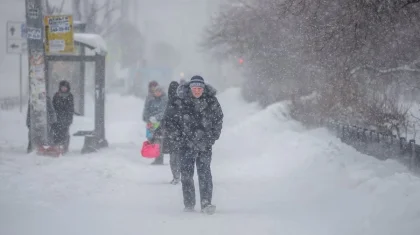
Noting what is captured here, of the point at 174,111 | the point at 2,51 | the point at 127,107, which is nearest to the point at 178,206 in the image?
the point at 174,111

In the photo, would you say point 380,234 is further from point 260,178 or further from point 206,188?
point 260,178

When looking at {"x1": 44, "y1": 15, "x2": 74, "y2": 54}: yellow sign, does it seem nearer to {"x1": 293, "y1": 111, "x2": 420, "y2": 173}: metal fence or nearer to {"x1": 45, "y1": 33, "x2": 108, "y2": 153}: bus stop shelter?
{"x1": 45, "y1": 33, "x2": 108, "y2": 153}: bus stop shelter

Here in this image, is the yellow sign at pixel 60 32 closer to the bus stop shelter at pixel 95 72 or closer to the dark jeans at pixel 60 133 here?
the bus stop shelter at pixel 95 72

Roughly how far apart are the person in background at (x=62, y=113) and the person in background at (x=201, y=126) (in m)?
6.53

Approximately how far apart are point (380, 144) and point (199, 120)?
399 cm

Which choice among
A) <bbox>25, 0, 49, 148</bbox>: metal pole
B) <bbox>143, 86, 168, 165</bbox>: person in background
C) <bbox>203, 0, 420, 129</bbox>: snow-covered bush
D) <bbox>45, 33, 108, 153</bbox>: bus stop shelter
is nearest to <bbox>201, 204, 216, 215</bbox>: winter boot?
<bbox>203, 0, 420, 129</bbox>: snow-covered bush

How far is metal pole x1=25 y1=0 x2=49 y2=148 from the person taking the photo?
11.1 m

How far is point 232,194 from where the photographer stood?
8312mm

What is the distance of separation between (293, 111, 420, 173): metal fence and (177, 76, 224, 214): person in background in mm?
3138

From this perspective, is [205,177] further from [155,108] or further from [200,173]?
[155,108]

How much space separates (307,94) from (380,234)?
12.4 metres

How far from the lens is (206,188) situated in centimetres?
668

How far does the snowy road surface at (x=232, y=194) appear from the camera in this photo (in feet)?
18.2

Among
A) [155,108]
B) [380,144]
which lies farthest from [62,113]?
[380,144]
